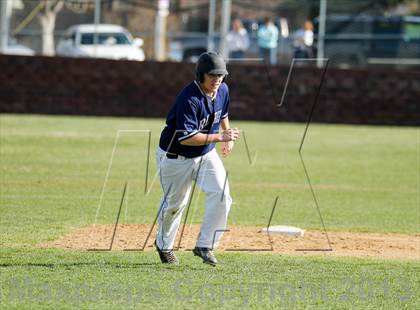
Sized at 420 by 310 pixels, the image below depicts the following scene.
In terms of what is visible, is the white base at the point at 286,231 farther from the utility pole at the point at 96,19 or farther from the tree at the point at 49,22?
the tree at the point at 49,22

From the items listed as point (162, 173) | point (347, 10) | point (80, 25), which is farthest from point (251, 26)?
point (162, 173)

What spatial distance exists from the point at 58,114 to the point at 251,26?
8.13 m

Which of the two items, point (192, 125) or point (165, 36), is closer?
point (192, 125)

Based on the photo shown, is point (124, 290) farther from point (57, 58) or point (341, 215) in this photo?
point (57, 58)

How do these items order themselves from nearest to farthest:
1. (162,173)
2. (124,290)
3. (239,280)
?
(124,290), (239,280), (162,173)

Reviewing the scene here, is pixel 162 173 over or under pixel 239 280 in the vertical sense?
over

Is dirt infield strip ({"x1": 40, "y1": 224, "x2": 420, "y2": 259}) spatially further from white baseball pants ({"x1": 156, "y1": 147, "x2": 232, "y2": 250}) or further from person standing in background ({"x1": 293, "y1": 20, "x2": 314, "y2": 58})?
person standing in background ({"x1": 293, "y1": 20, "x2": 314, "y2": 58})

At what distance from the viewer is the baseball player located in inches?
356

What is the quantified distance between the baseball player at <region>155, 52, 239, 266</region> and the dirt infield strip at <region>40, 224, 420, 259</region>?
1.43 meters

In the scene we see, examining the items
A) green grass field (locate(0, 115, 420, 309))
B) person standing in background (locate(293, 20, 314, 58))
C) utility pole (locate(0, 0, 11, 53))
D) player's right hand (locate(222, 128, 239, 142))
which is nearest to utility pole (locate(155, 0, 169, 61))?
person standing in background (locate(293, 20, 314, 58))

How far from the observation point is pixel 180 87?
29125 millimetres

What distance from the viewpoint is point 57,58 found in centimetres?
2870

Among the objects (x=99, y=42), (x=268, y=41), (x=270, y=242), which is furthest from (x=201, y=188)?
(x=99, y=42)

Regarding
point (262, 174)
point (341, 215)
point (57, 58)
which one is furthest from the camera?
point (57, 58)
